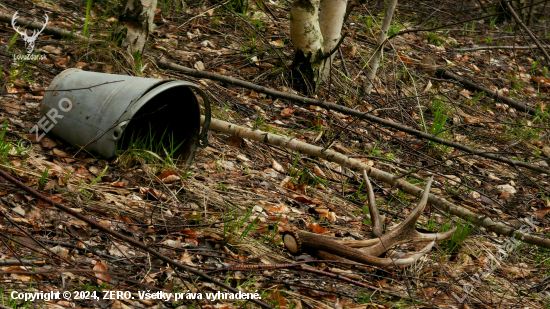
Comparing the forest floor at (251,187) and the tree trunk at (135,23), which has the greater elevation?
the tree trunk at (135,23)

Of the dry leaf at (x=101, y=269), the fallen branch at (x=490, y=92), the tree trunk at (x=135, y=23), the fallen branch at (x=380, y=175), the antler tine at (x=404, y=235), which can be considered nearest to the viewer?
the dry leaf at (x=101, y=269)

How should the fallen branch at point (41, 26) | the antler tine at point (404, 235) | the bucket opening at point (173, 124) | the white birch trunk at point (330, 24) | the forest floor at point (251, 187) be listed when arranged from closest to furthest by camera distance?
the forest floor at point (251, 187) → the antler tine at point (404, 235) → the bucket opening at point (173, 124) → the fallen branch at point (41, 26) → the white birch trunk at point (330, 24)

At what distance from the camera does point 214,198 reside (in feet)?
9.71

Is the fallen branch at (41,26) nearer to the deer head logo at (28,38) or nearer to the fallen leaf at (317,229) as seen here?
the deer head logo at (28,38)

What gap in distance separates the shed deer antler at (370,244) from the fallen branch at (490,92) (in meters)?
3.54

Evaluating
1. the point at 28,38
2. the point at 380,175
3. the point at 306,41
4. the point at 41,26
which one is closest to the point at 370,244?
the point at 380,175

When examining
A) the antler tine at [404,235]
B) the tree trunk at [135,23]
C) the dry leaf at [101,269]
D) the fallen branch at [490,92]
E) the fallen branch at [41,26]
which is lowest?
the dry leaf at [101,269]

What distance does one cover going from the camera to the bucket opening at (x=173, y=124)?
3395mm

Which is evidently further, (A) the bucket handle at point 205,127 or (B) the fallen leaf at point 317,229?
(A) the bucket handle at point 205,127

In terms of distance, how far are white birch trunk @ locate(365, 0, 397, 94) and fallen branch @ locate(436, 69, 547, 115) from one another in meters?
1.55

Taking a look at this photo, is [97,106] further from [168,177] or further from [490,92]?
→ [490,92]

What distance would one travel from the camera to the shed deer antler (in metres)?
2.52

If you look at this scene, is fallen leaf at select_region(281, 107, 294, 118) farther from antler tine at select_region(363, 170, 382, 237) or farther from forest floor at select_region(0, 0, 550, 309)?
antler tine at select_region(363, 170, 382, 237)

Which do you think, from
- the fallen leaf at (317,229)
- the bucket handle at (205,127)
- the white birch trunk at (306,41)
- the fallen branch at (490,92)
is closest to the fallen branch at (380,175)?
the bucket handle at (205,127)
